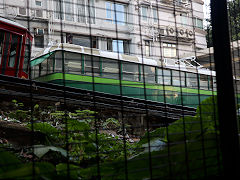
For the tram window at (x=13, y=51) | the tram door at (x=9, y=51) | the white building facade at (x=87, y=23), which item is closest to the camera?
the white building facade at (x=87, y=23)

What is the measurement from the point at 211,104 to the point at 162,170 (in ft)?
1.78

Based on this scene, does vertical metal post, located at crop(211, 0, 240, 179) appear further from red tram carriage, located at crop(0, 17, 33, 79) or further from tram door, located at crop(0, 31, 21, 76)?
tram door, located at crop(0, 31, 21, 76)

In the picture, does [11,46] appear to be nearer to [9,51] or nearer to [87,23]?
[9,51]

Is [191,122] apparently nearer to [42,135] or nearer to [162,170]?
[162,170]

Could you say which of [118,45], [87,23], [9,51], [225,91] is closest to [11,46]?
[9,51]

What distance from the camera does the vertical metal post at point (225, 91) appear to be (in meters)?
1.26

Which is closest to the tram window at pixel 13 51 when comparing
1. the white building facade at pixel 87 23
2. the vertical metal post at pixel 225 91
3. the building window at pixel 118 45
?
the white building facade at pixel 87 23

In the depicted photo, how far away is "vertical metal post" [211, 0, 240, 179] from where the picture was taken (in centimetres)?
126

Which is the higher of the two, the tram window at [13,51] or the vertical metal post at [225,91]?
the tram window at [13,51]

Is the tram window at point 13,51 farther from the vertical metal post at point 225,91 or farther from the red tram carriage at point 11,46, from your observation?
the vertical metal post at point 225,91

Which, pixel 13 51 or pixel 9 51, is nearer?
pixel 9 51

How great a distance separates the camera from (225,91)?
4.29ft

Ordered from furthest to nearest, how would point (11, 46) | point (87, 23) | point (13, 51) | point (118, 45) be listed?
point (87, 23) < point (13, 51) < point (11, 46) < point (118, 45)

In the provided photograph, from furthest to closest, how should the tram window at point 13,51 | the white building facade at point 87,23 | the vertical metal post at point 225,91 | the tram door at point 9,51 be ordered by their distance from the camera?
1. the tram window at point 13,51
2. the tram door at point 9,51
3. the white building facade at point 87,23
4. the vertical metal post at point 225,91
